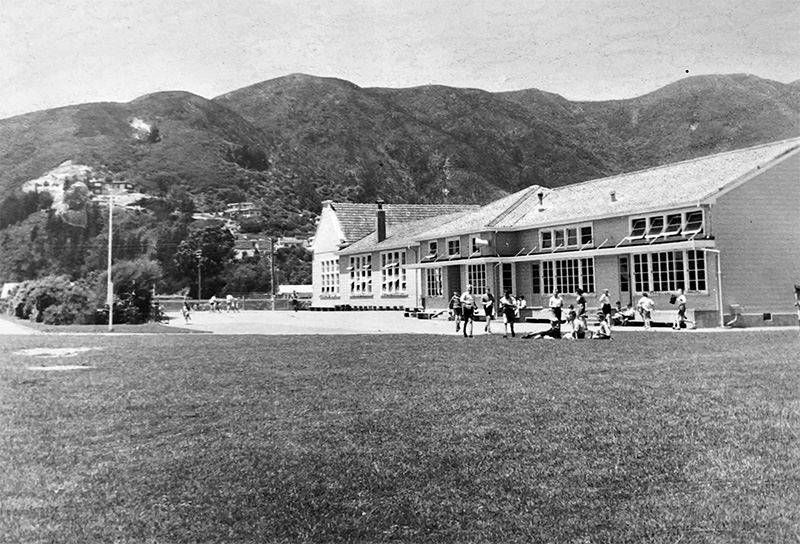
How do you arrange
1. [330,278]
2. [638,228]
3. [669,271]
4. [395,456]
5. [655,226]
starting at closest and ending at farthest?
[395,456]
[669,271]
[655,226]
[638,228]
[330,278]

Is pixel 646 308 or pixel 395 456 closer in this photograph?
pixel 395 456

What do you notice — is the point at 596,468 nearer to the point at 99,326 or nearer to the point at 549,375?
the point at 549,375

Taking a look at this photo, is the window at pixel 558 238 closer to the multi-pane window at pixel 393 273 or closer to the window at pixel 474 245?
the window at pixel 474 245

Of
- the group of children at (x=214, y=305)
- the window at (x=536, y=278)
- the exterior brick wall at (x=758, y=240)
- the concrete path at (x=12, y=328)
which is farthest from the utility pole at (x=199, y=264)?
the exterior brick wall at (x=758, y=240)

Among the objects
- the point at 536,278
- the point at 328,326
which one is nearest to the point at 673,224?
the point at 536,278

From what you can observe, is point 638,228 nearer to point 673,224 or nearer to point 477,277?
point 673,224

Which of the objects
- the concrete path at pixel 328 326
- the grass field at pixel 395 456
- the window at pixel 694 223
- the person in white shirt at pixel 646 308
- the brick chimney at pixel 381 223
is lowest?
the grass field at pixel 395 456

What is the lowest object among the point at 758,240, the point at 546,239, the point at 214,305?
the point at 214,305
